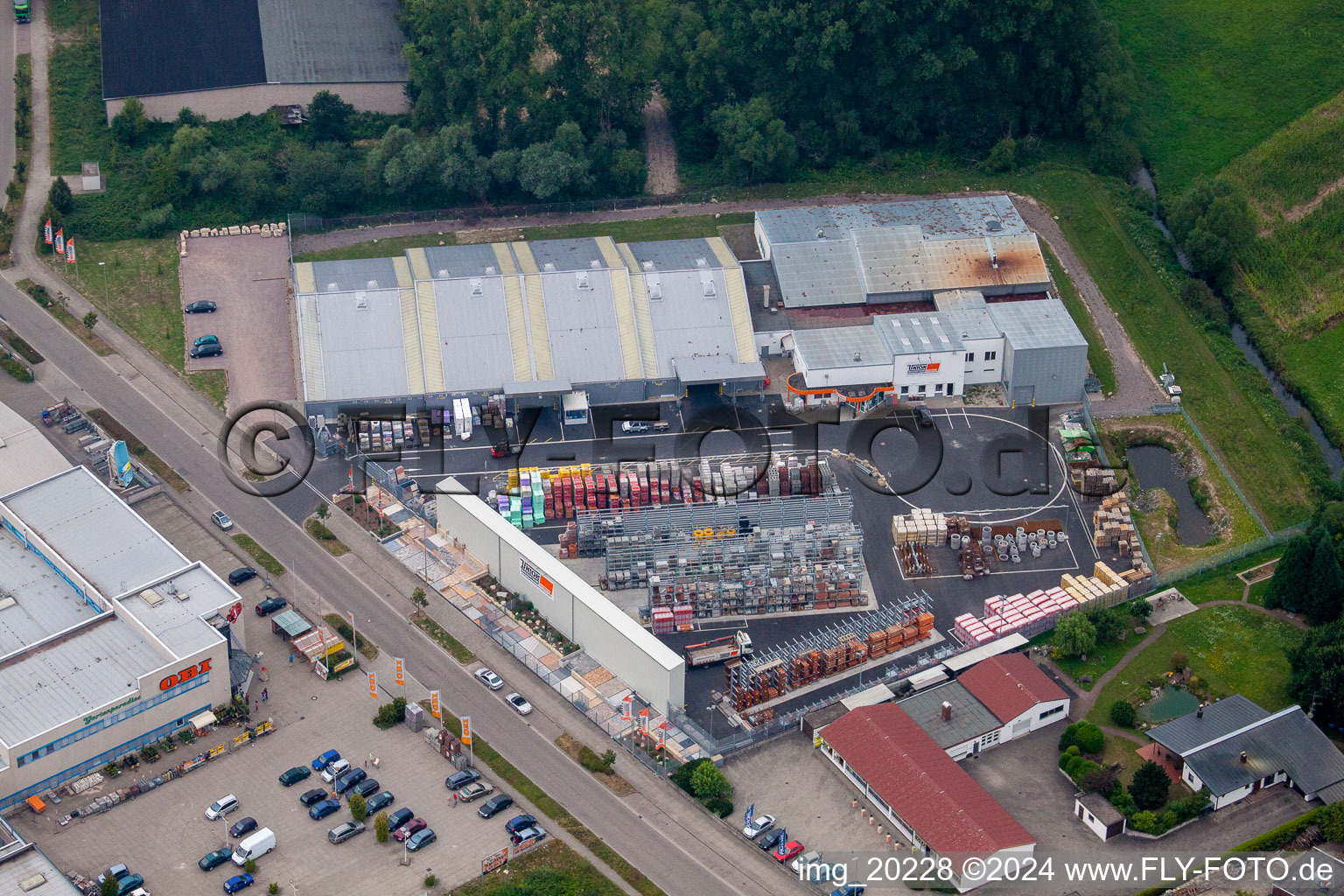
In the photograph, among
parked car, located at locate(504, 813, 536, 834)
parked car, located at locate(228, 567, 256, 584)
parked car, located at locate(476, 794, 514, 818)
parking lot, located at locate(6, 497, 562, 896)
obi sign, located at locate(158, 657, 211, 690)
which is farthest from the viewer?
parked car, located at locate(228, 567, 256, 584)

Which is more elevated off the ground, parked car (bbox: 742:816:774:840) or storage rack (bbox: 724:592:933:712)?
storage rack (bbox: 724:592:933:712)

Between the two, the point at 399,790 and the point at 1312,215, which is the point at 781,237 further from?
the point at 399,790

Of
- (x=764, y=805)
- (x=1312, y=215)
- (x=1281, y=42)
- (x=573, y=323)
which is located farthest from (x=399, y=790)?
(x=1281, y=42)

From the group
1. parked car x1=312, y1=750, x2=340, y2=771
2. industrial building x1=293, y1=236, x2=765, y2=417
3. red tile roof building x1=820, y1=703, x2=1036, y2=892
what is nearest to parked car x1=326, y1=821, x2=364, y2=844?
parked car x1=312, y1=750, x2=340, y2=771

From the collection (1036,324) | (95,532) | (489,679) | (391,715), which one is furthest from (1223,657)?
(95,532)

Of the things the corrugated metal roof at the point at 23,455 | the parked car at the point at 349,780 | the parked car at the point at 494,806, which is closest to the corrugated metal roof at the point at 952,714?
the parked car at the point at 494,806

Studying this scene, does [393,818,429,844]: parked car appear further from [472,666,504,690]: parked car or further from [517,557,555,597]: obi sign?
[517,557,555,597]: obi sign

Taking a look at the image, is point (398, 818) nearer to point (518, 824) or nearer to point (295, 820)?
point (295, 820)
